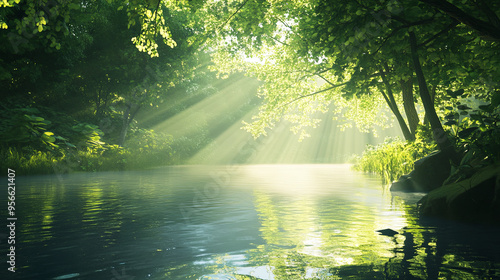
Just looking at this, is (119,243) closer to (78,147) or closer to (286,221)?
(286,221)

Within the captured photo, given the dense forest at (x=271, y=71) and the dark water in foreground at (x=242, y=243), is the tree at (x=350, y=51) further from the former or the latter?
the dark water in foreground at (x=242, y=243)

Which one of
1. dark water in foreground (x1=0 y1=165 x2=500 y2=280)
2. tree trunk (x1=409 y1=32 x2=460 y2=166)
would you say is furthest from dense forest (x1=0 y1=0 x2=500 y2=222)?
dark water in foreground (x1=0 y1=165 x2=500 y2=280)

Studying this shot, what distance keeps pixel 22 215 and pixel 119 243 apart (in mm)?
3422

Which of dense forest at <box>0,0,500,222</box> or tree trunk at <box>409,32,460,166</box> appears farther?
tree trunk at <box>409,32,460,166</box>

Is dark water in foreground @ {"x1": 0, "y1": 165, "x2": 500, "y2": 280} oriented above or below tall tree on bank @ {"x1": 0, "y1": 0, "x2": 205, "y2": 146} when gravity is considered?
below

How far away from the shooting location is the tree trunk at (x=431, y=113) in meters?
10.3

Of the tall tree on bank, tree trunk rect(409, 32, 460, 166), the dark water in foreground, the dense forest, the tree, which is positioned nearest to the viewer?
the dark water in foreground

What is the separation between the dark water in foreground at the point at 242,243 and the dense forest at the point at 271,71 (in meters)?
2.13

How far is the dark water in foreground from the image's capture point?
4.14 m

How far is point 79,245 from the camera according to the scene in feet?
17.4

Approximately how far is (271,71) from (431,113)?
39.4ft

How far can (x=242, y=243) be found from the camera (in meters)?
5.52

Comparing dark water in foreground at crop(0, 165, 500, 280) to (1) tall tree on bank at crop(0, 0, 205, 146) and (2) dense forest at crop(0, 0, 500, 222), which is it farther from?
(1) tall tree on bank at crop(0, 0, 205, 146)

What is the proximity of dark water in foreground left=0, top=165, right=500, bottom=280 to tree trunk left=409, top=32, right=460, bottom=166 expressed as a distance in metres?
2.74
